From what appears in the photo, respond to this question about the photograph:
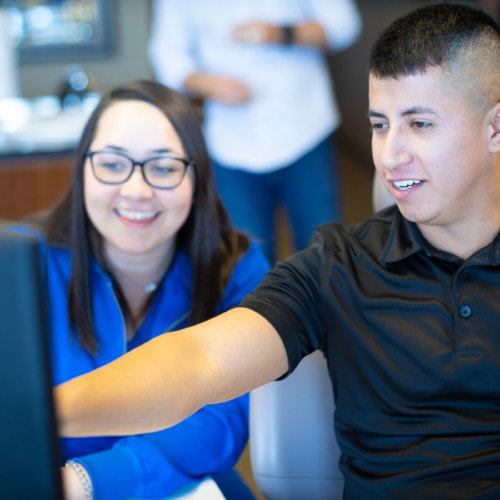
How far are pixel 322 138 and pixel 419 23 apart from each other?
130 cm

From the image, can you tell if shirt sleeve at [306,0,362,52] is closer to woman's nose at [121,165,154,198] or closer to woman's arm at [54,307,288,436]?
woman's nose at [121,165,154,198]

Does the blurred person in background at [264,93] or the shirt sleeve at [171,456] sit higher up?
the blurred person in background at [264,93]

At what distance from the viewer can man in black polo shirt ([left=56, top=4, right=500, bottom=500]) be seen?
3.98ft

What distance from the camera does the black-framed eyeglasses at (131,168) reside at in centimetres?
168

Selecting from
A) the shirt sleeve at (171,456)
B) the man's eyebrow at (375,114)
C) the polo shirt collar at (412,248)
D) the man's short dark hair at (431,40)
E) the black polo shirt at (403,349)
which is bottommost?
the shirt sleeve at (171,456)

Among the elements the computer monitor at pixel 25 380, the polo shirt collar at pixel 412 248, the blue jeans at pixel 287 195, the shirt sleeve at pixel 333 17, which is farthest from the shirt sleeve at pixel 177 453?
the shirt sleeve at pixel 333 17

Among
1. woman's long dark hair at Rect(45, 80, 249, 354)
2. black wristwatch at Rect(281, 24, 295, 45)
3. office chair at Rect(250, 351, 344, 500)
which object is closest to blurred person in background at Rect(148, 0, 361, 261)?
black wristwatch at Rect(281, 24, 295, 45)

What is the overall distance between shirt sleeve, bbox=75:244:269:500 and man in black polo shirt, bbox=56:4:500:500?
28 centimetres

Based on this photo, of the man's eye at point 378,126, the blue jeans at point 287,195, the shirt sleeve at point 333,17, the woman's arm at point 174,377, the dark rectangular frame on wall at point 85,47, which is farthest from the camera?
the dark rectangular frame on wall at point 85,47

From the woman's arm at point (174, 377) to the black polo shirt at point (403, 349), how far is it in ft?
0.14

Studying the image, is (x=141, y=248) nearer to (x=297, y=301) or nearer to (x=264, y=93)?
(x=297, y=301)

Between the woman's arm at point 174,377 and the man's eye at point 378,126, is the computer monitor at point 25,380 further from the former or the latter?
the man's eye at point 378,126

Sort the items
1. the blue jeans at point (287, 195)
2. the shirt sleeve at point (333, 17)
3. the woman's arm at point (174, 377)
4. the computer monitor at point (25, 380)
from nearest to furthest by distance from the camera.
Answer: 1. the computer monitor at point (25, 380)
2. the woman's arm at point (174, 377)
3. the blue jeans at point (287, 195)
4. the shirt sleeve at point (333, 17)

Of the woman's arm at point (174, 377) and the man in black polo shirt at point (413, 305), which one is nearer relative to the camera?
the woman's arm at point (174, 377)
